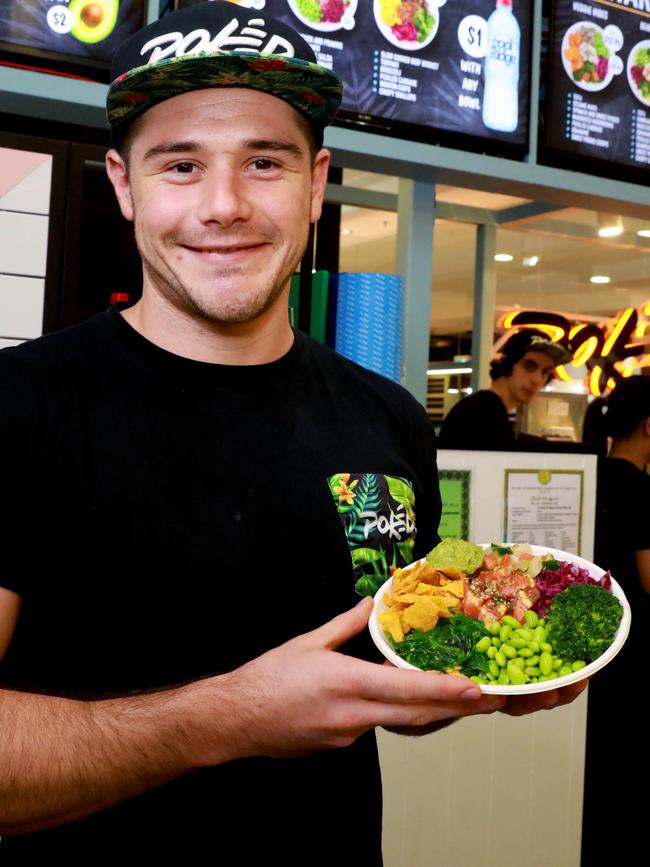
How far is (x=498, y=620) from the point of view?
3.46ft

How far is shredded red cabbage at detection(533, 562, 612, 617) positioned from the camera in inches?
43.2

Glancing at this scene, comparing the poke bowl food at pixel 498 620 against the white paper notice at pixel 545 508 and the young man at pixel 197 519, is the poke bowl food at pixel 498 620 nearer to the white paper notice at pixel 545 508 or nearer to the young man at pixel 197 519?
the young man at pixel 197 519

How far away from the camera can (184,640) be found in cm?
105

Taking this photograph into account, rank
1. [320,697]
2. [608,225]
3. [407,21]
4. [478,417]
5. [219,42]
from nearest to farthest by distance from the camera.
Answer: [320,697], [219,42], [407,21], [478,417], [608,225]

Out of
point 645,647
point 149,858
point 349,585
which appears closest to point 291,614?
point 349,585

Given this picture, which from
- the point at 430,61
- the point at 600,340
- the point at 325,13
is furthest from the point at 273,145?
the point at 600,340

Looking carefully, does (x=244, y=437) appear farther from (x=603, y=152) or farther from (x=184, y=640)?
(x=603, y=152)

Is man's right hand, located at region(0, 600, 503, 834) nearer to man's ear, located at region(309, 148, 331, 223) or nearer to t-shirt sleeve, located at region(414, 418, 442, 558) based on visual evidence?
t-shirt sleeve, located at region(414, 418, 442, 558)

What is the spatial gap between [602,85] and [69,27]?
5.05ft

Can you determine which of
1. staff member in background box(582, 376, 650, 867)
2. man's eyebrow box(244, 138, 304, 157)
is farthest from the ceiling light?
man's eyebrow box(244, 138, 304, 157)

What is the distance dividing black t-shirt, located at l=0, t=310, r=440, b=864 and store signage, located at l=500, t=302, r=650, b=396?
6.52 meters

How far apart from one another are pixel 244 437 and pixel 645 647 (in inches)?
92.6

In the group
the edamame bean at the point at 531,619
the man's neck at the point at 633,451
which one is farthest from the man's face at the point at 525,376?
the edamame bean at the point at 531,619

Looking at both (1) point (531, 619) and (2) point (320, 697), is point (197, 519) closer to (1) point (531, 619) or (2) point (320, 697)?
(2) point (320, 697)
